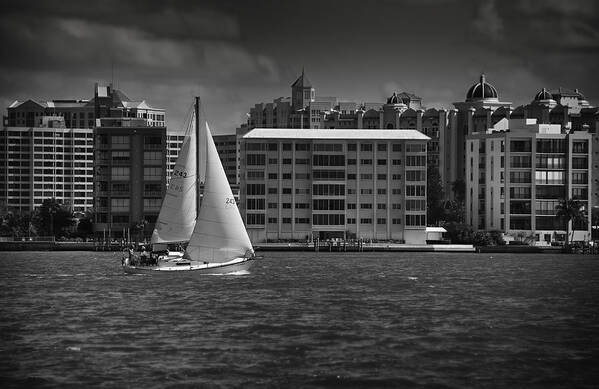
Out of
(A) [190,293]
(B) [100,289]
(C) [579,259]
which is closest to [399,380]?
(A) [190,293]

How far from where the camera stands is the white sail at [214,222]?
11175 cm

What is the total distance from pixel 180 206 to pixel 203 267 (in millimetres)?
7757

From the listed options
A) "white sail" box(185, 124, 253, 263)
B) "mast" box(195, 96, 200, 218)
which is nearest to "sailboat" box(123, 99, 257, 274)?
"white sail" box(185, 124, 253, 263)

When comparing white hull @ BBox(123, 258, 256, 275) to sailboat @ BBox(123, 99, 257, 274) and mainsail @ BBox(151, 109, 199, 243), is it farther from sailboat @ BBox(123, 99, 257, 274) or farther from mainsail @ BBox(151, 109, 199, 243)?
mainsail @ BBox(151, 109, 199, 243)

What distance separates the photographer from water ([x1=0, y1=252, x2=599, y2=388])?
58.1 metres

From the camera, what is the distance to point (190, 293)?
335ft

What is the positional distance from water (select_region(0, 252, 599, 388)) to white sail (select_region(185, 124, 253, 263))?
3.11m

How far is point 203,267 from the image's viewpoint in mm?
113938

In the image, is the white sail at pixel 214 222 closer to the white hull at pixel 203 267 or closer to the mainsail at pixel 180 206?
the white hull at pixel 203 267

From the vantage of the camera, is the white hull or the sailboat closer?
the sailboat

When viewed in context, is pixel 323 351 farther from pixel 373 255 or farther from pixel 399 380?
pixel 373 255

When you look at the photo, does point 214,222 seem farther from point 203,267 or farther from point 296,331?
point 296,331

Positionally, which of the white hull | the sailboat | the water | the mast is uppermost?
the mast

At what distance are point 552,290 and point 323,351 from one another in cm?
5364
